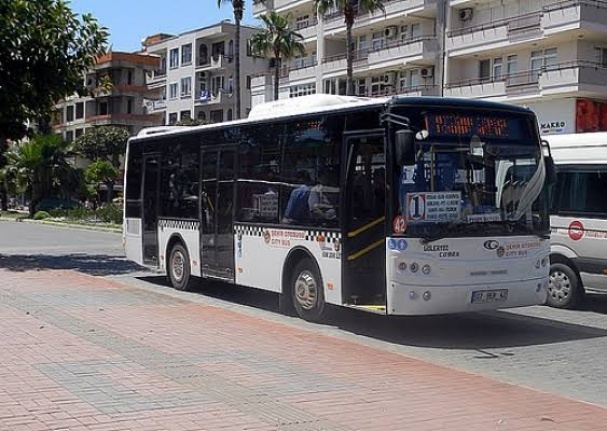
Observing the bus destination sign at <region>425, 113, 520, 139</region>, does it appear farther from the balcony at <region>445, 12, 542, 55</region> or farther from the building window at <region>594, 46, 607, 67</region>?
the building window at <region>594, 46, 607, 67</region>

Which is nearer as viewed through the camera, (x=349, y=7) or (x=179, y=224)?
(x=179, y=224)

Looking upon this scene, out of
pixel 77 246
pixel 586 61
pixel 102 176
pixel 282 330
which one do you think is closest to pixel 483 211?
pixel 282 330

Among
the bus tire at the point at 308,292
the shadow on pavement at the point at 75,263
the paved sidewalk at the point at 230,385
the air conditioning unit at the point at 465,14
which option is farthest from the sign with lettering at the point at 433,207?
the air conditioning unit at the point at 465,14

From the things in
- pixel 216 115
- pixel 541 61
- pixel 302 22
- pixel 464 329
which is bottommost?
pixel 464 329

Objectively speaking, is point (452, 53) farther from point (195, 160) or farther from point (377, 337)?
point (377, 337)

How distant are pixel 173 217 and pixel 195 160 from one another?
148 centimetres

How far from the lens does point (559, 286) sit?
14.1 meters

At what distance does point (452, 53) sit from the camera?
48.4m

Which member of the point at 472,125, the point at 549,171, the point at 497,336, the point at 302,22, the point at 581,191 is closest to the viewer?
the point at 472,125

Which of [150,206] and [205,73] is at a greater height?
[205,73]

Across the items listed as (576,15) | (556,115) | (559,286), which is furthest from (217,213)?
(556,115)

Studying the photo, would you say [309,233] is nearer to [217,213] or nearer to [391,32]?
[217,213]

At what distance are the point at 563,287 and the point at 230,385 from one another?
7.73 metres

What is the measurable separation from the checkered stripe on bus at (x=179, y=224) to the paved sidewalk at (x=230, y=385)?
3.64 meters
